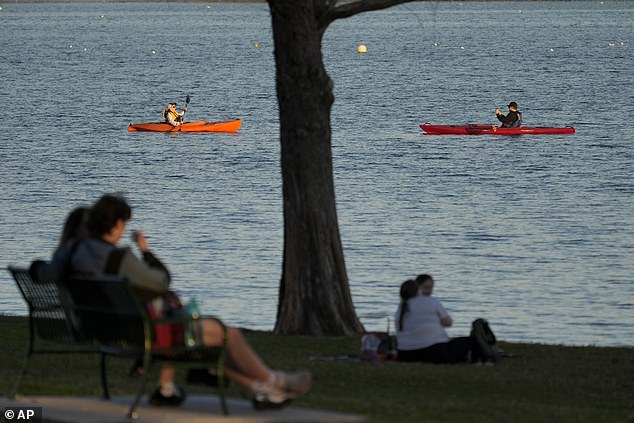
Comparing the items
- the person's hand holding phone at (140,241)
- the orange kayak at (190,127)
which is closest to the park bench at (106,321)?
the person's hand holding phone at (140,241)

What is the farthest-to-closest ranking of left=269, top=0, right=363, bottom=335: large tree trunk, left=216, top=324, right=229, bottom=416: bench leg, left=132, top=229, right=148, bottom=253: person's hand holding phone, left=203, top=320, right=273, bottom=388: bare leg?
left=269, top=0, right=363, bottom=335: large tree trunk → left=132, top=229, right=148, bottom=253: person's hand holding phone → left=203, top=320, right=273, bottom=388: bare leg → left=216, top=324, right=229, bottom=416: bench leg

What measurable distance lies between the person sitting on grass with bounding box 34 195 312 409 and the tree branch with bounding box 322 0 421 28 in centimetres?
640

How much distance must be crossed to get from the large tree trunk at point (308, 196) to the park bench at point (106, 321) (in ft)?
17.8

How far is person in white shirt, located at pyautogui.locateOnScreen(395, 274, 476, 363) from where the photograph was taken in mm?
13086

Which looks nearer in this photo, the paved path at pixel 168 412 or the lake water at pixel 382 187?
the paved path at pixel 168 412

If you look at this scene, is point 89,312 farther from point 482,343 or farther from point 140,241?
point 482,343

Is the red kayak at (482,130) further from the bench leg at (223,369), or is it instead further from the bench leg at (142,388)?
the bench leg at (142,388)

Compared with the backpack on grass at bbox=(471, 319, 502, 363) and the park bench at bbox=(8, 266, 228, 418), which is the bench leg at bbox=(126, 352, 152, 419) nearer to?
the park bench at bbox=(8, 266, 228, 418)

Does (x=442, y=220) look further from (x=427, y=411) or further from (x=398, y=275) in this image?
(x=427, y=411)

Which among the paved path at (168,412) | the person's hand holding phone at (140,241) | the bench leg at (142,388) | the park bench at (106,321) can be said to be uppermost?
the person's hand holding phone at (140,241)

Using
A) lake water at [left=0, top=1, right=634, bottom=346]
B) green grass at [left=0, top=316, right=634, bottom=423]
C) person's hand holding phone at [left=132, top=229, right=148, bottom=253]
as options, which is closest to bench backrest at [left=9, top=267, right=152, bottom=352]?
person's hand holding phone at [left=132, top=229, right=148, bottom=253]

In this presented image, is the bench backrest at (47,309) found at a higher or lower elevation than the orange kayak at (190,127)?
lower

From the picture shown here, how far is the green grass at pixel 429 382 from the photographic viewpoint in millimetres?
10148

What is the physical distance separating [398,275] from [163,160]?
24.5 metres
